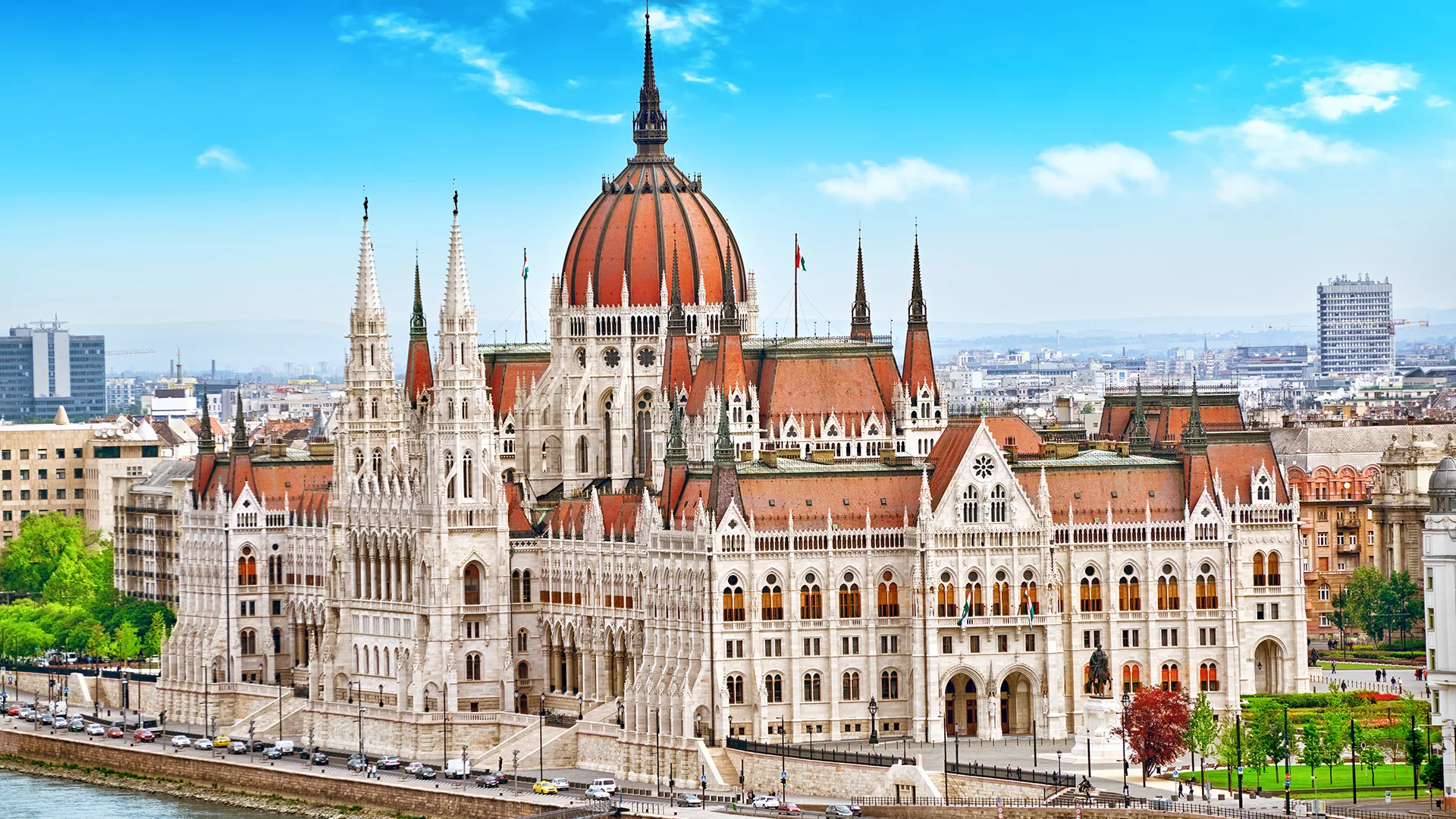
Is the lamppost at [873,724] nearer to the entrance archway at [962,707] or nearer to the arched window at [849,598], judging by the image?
the entrance archway at [962,707]

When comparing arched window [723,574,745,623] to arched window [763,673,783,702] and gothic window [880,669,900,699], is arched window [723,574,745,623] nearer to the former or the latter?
arched window [763,673,783,702]

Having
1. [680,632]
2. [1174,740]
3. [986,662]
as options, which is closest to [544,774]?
[680,632]

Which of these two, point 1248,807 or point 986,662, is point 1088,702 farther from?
point 1248,807

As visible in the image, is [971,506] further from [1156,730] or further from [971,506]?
[1156,730]

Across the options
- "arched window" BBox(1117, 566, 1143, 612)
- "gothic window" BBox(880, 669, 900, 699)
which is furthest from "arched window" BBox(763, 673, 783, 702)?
"arched window" BBox(1117, 566, 1143, 612)

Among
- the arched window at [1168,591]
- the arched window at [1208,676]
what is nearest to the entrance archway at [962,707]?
the arched window at [1168,591]

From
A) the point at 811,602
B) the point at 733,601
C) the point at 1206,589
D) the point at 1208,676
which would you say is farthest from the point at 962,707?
the point at 1206,589
